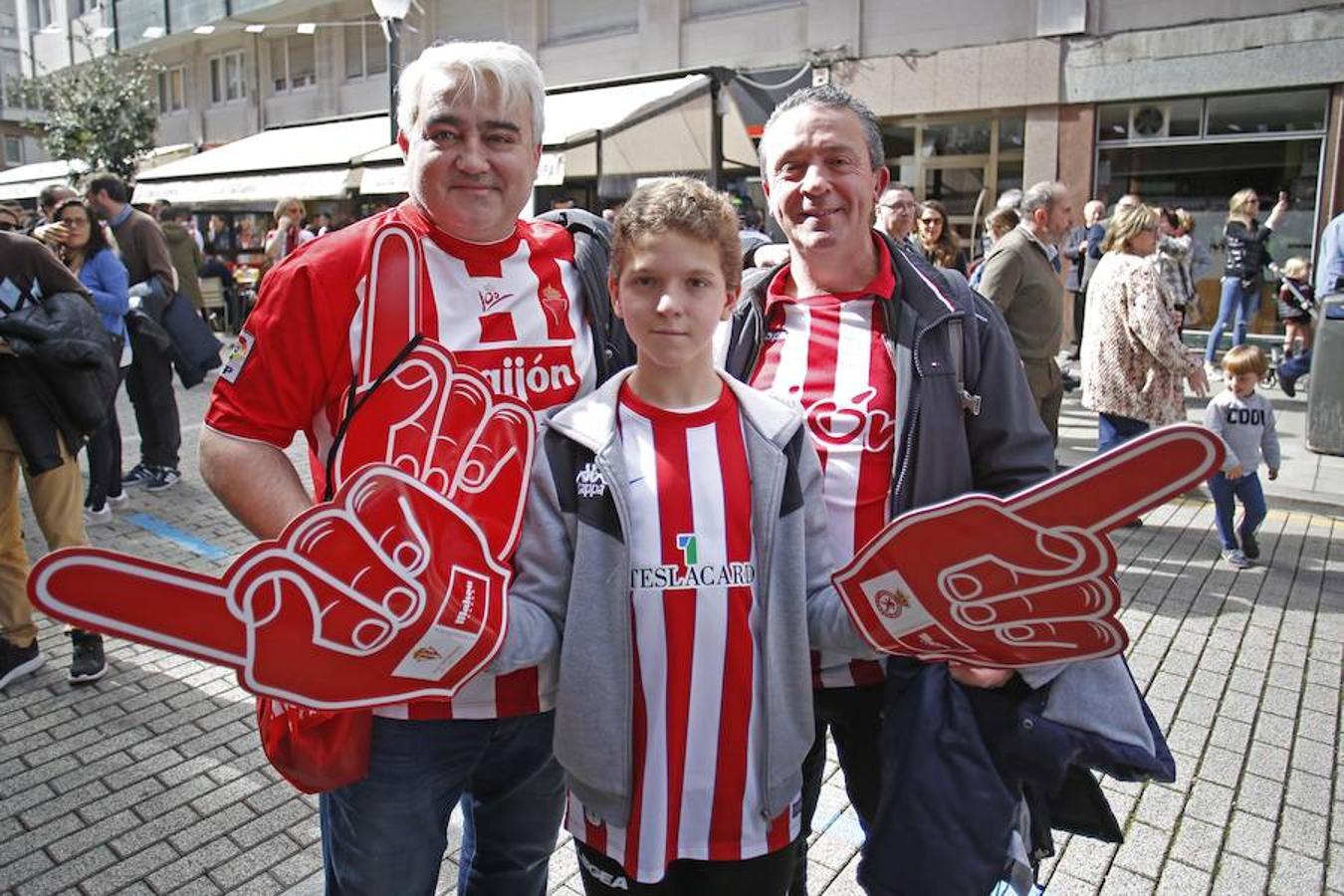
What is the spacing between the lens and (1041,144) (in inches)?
519

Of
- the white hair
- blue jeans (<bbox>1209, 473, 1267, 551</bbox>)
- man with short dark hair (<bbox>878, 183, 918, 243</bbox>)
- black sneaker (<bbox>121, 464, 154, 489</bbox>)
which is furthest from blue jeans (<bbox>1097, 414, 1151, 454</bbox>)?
black sneaker (<bbox>121, 464, 154, 489</bbox>)

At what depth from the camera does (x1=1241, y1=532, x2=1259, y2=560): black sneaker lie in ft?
17.8

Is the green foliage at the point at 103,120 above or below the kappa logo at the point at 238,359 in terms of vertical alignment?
above

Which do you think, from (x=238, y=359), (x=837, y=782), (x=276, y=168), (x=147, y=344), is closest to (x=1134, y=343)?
(x=837, y=782)

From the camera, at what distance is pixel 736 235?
177 cm

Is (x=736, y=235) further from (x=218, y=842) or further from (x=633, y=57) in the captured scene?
(x=633, y=57)

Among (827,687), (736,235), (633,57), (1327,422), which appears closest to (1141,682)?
(827,687)

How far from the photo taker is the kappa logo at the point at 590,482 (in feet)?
5.50

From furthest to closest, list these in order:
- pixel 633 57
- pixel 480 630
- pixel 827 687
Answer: pixel 633 57 → pixel 827 687 → pixel 480 630

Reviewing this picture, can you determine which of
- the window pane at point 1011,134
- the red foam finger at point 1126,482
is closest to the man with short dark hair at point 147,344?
the red foam finger at point 1126,482

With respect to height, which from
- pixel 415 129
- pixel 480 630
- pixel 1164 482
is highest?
pixel 415 129

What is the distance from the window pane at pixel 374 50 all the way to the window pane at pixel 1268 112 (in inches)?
626

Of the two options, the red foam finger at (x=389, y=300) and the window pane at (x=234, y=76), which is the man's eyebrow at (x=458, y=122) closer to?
the red foam finger at (x=389, y=300)

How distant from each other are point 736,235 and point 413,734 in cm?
103
